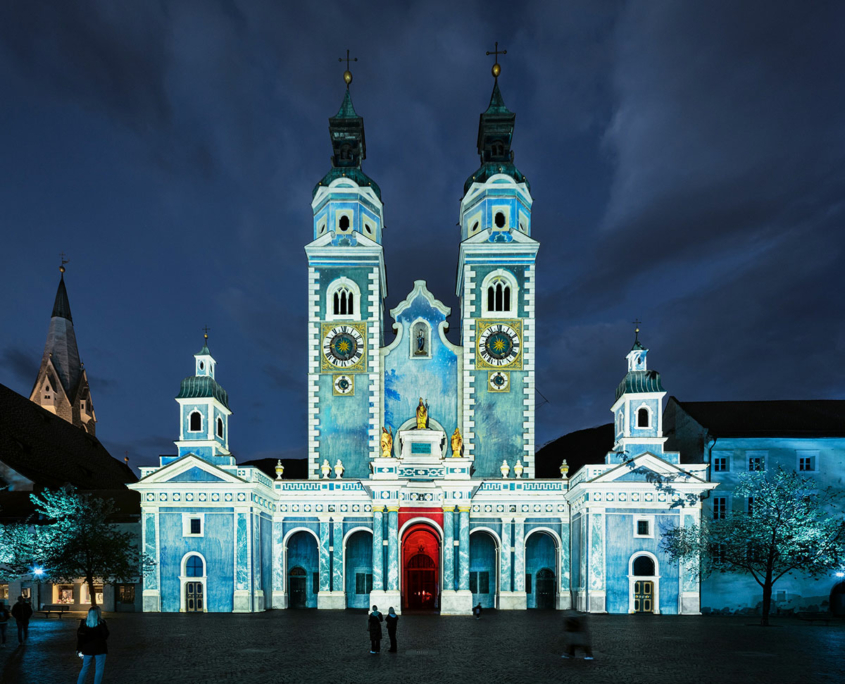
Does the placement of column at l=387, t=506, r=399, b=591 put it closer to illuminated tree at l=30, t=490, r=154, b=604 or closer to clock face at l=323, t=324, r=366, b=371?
clock face at l=323, t=324, r=366, b=371

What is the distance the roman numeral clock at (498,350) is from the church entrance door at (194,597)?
20.8 metres

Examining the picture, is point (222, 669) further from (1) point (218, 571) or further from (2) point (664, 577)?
(2) point (664, 577)

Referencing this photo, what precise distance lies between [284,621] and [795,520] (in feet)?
82.7

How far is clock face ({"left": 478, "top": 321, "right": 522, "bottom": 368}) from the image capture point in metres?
49.7

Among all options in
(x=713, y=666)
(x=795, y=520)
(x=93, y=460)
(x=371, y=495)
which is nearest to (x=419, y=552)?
(x=371, y=495)

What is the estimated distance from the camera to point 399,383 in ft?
164

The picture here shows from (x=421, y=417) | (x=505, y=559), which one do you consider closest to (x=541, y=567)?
(x=505, y=559)

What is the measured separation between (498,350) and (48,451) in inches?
1321

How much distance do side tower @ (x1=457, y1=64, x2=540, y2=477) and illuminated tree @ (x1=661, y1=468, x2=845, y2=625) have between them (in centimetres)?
1144

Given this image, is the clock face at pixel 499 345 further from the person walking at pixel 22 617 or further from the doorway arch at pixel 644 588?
the person walking at pixel 22 617

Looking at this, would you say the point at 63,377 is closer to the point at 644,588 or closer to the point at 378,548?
the point at 378,548

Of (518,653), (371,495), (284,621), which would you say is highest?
(371,495)

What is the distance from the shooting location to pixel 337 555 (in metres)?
45.6

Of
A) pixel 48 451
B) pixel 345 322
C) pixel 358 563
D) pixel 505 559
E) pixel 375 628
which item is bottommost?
pixel 358 563
